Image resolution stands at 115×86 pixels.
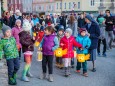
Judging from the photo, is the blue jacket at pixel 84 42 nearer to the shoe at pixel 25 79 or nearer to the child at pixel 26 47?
the child at pixel 26 47

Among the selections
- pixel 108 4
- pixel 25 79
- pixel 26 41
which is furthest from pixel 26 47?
pixel 108 4

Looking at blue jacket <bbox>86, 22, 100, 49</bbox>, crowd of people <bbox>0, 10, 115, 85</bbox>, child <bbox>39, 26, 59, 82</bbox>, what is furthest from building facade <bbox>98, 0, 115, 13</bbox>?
child <bbox>39, 26, 59, 82</bbox>

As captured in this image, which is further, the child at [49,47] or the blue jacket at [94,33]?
the blue jacket at [94,33]

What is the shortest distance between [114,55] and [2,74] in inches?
264

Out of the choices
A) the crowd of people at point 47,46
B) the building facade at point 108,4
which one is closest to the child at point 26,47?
the crowd of people at point 47,46

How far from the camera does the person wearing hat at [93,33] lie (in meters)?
11.5

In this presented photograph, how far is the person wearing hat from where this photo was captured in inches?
454

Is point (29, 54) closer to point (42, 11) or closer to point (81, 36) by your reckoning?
point (81, 36)

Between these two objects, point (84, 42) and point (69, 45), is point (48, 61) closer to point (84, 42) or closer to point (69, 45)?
point (69, 45)

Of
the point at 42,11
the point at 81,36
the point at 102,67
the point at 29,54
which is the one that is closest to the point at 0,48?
the point at 29,54

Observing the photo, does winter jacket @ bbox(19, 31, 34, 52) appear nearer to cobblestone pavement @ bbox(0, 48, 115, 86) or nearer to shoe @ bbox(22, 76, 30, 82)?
shoe @ bbox(22, 76, 30, 82)

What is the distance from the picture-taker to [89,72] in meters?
11.4

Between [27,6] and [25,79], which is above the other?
[27,6]

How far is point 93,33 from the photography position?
11.8 meters
